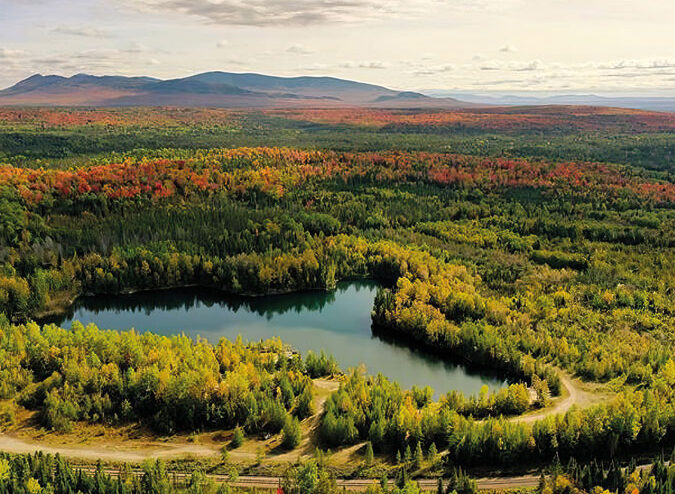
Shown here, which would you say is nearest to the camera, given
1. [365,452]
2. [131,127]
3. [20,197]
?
[365,452]

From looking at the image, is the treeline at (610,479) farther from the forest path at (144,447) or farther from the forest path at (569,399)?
the forest path at (144,447)

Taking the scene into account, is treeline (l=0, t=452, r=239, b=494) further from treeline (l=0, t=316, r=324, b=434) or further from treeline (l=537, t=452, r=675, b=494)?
treeline (l=537, t=452, r=675, b=494)

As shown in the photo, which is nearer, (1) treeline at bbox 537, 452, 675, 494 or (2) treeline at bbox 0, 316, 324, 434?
(1) treeline at bbox 537, 452, 675, 494

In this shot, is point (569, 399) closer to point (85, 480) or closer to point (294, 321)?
point (294, 321)

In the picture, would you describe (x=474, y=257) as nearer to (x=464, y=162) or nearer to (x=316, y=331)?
(x=316, y=331)

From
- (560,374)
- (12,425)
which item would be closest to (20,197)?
(12,425)

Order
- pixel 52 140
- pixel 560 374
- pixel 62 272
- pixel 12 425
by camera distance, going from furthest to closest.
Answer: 1. pixel 52 140
2. pixel 62 272
3. pixel 560 374
4. pixel 12 425

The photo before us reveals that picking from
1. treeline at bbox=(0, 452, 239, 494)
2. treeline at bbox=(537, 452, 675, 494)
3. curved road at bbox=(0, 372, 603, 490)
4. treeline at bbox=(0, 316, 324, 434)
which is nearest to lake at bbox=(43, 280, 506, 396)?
treeline at bbox=(0, 316, 324, 434)
